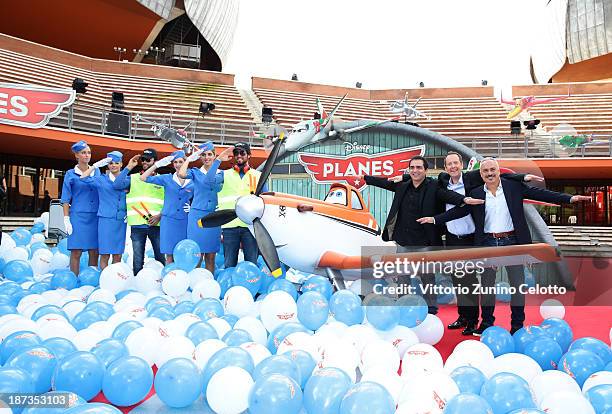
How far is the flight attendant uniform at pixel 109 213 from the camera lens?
5172 millimetres

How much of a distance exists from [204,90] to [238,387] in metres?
18.6

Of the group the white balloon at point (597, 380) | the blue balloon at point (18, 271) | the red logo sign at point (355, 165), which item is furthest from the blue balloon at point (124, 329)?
the red logo sign at point (355, 165)

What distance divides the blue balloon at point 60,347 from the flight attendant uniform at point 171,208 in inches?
105

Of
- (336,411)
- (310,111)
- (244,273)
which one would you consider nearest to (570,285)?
(244,273)

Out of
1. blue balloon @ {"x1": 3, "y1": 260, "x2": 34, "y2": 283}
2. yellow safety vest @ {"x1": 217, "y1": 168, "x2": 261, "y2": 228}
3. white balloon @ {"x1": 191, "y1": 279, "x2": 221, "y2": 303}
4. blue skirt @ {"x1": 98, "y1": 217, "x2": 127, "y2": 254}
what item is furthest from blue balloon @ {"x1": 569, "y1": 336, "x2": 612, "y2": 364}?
blue balloon @ {"x1": 3, "y1": 260, "x2": 34, "y2": 283}

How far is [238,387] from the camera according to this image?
2.22m

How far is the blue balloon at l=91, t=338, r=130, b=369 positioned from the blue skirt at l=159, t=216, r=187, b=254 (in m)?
2.70

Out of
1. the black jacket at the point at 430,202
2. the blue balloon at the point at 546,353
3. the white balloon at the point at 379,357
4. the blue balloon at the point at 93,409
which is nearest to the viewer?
the blue balloon at the point at 93,409

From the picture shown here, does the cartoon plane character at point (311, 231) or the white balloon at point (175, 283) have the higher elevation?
the cartoon plane character at point (311, 231)

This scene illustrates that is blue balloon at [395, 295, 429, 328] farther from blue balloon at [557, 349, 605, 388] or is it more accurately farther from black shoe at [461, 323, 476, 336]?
blue balloon at [557, 349, 605, 388]

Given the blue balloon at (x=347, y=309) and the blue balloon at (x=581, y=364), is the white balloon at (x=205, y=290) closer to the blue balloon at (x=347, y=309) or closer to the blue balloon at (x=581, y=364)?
the blue balloon at (x=347, y=309)

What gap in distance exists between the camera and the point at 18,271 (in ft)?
17.3

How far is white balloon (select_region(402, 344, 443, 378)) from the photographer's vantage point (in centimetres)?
268

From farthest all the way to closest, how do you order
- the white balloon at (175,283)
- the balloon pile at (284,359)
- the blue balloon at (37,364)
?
the white balloon at (175,283) → the blue balloon at (37,364) → the balloon pile at (284,359)
